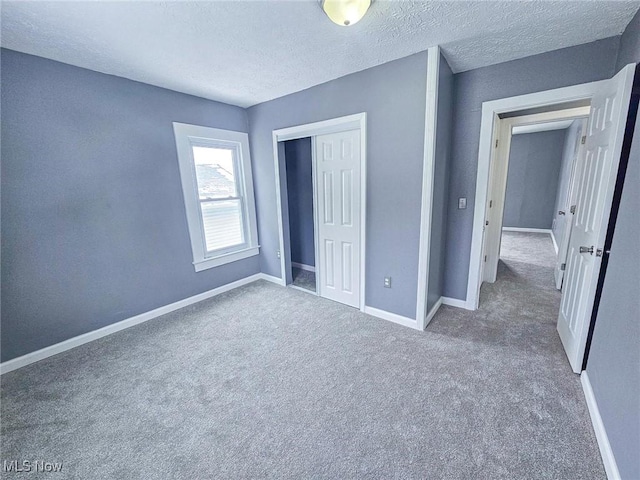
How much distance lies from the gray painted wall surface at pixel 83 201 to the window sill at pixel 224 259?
21cm

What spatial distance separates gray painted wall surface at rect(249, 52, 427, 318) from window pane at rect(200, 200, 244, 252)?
4.83ft

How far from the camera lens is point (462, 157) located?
8.69 feet

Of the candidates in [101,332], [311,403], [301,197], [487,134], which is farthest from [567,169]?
[101,332]

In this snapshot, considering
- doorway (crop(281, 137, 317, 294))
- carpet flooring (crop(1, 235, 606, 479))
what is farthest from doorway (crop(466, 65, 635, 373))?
doorway (crop(281, 137, 317, 294))

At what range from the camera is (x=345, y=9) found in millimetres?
1445

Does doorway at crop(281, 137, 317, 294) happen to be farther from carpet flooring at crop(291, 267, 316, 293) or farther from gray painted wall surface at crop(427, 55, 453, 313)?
gray painted wall surface at crop(427, 55, 453, 313)

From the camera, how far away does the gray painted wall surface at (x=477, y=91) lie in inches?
79.2

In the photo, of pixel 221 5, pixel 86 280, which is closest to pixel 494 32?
pixel 221 5

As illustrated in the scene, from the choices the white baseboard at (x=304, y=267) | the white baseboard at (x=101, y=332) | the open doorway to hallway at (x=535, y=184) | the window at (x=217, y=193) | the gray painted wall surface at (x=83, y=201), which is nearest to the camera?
the gray painted wall surface at (x=83, y=201)

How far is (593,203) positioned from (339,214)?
2.03 metres

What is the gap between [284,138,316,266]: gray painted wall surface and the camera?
13.0 ft

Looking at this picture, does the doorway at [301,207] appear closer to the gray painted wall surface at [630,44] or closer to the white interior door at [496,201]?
the white interior door at [496,201]

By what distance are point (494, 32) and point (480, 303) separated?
99.8 inches

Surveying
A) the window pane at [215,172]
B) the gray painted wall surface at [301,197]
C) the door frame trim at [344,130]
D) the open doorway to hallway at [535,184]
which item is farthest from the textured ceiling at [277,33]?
the open doorway to hallway at [535,184]
